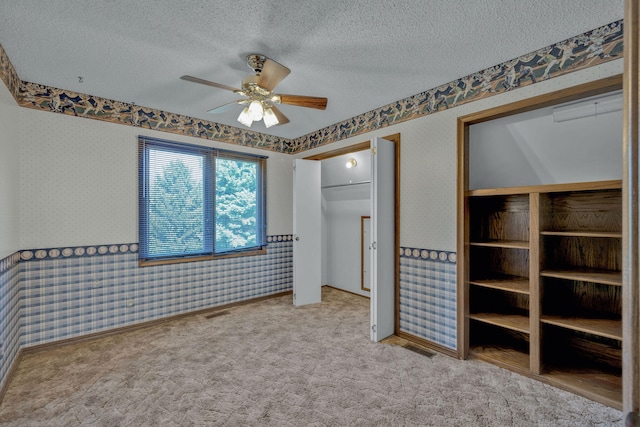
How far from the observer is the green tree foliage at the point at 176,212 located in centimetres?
339

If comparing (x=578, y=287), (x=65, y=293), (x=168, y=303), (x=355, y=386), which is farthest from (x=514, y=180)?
(x=65, y=293)

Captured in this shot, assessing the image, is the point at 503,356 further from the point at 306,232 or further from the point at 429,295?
the point at 306,232

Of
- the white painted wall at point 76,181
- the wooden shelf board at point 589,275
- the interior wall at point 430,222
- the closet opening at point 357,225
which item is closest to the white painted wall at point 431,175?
the interior wall at point 430,222

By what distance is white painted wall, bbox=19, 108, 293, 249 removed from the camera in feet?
8.85

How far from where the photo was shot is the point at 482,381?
A: 2258 mm

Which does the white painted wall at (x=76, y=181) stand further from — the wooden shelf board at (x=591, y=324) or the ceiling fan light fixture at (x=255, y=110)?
the wooden shelf board at (x=591, y=324)

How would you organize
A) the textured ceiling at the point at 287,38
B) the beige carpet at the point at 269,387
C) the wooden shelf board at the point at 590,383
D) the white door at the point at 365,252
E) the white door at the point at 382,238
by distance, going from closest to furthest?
the textured ceiling at the point at 287,38 < the beige carpet at the point at 269,387 < the wooden shelf board at the point at 590,383 < the white door at the point at 382,238 < the white door at the point at 365,252

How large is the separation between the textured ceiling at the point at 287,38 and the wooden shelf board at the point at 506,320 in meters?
2.10

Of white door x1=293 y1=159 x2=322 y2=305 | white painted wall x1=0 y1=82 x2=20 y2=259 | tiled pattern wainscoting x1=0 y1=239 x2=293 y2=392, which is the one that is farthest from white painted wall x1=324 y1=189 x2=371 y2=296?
white painted wall x1=0 y1=82 x2=20 y2=259

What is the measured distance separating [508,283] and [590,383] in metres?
0.80

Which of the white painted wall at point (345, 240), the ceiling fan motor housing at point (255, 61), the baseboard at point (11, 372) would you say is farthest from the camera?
the white painted wall at point (345, 240)

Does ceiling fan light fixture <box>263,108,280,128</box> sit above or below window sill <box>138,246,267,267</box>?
above

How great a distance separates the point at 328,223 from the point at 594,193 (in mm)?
3564

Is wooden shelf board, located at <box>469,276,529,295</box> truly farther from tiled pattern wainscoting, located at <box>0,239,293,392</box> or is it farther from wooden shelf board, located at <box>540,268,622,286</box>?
tiled pattern wainscoting, located at <box>0,239,293,392</box>
